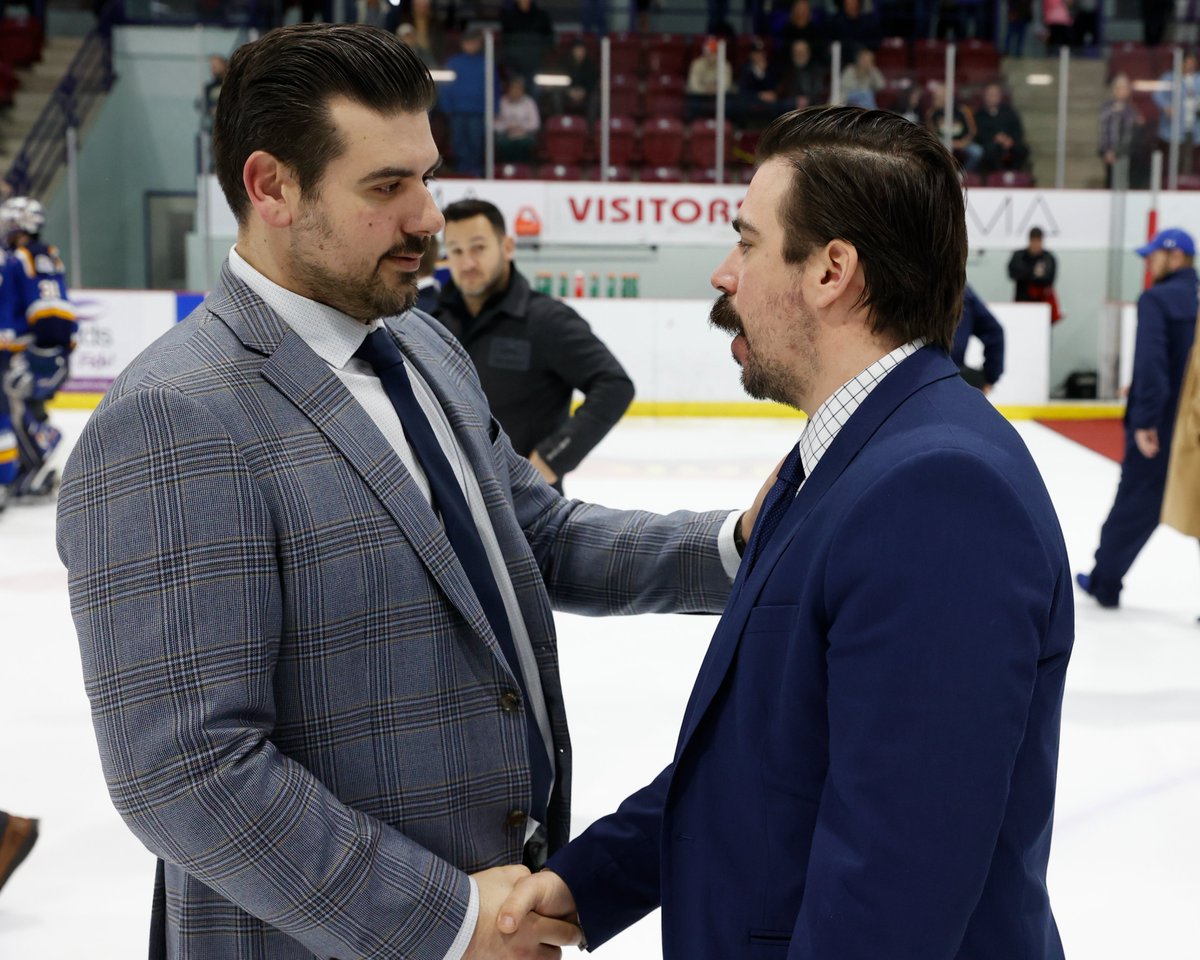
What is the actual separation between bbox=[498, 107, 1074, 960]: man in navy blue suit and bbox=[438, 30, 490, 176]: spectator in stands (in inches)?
497

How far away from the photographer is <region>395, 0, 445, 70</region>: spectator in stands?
14.1 m

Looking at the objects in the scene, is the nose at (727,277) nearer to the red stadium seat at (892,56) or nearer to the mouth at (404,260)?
the mouth at (404,260)

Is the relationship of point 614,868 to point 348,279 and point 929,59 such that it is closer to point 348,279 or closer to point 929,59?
point 348,279

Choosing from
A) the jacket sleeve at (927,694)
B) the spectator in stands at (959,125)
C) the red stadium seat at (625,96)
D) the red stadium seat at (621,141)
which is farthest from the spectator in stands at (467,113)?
the jacket sleeve at (927,694)

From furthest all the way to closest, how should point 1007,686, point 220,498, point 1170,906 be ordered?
1. point 1170,906
2. point 220,498
3. point 1007,686

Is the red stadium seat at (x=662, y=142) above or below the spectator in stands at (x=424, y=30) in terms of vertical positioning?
below

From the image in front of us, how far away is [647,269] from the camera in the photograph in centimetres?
1283

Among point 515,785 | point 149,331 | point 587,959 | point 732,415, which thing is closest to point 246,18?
point 149,331

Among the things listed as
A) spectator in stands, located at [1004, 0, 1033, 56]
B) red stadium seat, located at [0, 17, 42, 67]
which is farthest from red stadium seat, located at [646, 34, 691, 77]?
red stadium seat, located at [0, 17, 42, 67]

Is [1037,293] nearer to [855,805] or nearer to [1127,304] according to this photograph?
[1127,304]

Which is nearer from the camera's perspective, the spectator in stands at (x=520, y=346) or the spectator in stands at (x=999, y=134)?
the spectator in stands at (x=520, y=346)

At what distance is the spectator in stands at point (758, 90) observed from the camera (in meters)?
14.0

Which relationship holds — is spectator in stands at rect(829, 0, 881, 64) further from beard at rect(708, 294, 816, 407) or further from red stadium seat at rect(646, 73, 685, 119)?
beard at rect(708, 294, 816, 407)

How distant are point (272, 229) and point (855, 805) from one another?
843 mm
